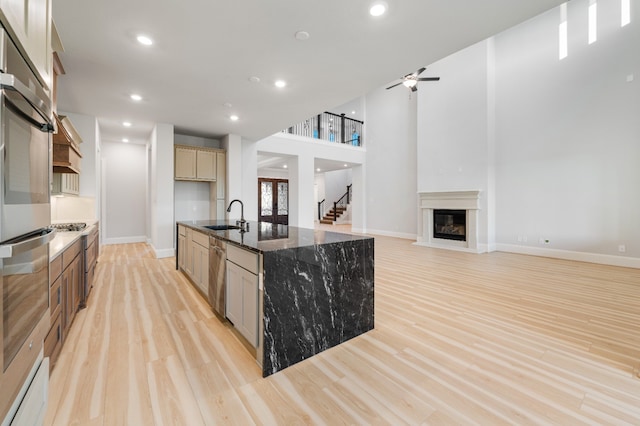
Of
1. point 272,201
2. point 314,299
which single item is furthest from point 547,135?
point 272,201

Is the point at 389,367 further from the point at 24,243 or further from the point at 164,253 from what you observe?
the point at 164,253

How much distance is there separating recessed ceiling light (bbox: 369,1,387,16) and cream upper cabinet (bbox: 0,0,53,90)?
210 cm

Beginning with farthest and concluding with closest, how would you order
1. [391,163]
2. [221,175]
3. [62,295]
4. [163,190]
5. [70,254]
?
[391,163] → [221,175] → [163,190] → [70,254] → [62,295]

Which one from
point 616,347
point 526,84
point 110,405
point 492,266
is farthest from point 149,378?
point 526,84

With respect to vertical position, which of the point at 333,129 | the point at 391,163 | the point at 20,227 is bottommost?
the point at 20,227

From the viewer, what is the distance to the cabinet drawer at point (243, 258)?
2047 mm

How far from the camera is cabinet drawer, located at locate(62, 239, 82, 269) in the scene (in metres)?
2.28

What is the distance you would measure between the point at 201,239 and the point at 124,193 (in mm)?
5556

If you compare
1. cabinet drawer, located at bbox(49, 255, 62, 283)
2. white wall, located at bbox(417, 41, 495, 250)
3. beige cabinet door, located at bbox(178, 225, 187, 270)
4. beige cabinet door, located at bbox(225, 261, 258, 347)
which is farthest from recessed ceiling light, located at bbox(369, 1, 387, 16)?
white wall, located at bbox(417, 41, 495, 250)

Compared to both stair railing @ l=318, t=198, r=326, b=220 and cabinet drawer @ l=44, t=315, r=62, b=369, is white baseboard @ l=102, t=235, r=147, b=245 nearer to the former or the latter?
cabinet drawer @ l=44, t=315, r=62, b=369

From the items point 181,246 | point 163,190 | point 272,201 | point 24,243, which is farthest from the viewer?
point 272,201

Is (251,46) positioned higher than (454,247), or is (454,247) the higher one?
(251,46)

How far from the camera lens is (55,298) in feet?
6.71

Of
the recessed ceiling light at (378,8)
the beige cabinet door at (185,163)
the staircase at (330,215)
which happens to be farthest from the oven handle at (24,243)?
the staircase at (330,215)
